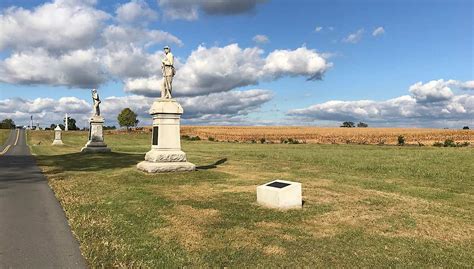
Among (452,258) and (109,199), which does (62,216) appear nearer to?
(109,199)

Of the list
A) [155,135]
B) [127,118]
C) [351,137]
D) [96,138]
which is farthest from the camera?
[127,118]

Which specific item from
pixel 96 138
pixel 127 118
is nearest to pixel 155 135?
pixel 96 138

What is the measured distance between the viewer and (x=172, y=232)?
760 centimetres

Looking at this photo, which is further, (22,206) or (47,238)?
(22,206)

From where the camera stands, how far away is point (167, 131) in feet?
54.4

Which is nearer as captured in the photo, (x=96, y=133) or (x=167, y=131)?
(x=167, y=131)

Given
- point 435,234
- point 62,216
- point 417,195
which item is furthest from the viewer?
point 417,195

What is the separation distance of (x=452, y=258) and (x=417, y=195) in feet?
19.3

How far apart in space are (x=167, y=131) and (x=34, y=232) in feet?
30.2

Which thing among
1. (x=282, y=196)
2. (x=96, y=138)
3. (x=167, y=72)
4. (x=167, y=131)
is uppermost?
(x=167, y=72)

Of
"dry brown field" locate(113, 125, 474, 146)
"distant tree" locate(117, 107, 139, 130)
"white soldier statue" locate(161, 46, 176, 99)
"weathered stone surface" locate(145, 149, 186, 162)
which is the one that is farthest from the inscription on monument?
"distant tree" locate(117, 107, 139, 130)

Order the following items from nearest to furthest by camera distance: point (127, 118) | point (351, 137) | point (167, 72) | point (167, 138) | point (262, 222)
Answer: point (262, 222)
point (167, 138)
point (167, 72)
point (351, 137)
point (127, 118)

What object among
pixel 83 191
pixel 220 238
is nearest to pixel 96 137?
pixel 83 191

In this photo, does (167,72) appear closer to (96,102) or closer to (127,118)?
(96,102)
